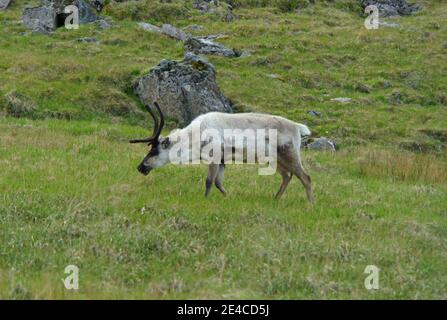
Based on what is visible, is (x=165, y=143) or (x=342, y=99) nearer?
(x=165, y=143)

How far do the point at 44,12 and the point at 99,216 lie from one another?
2895 centimetres

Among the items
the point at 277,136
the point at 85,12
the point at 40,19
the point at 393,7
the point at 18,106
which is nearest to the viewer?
the point at 277,136

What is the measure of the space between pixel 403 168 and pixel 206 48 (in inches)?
748

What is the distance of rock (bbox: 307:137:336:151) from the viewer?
70.7ft

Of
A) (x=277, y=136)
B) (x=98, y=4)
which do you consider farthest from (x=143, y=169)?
(x=98, y=4)

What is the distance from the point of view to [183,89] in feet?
78.7

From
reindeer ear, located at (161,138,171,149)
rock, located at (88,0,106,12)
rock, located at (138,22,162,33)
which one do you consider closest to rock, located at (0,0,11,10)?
rock, located at (88,0,106,12)

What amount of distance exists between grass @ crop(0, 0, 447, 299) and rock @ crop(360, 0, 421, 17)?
21395mm

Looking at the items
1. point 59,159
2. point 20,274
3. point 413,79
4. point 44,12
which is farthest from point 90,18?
point 20,274

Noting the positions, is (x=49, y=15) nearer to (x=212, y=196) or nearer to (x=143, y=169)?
(x=143, y=169)

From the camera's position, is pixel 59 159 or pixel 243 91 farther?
pixel 243 91

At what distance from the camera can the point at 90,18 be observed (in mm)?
38656

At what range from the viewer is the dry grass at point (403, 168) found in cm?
1673
